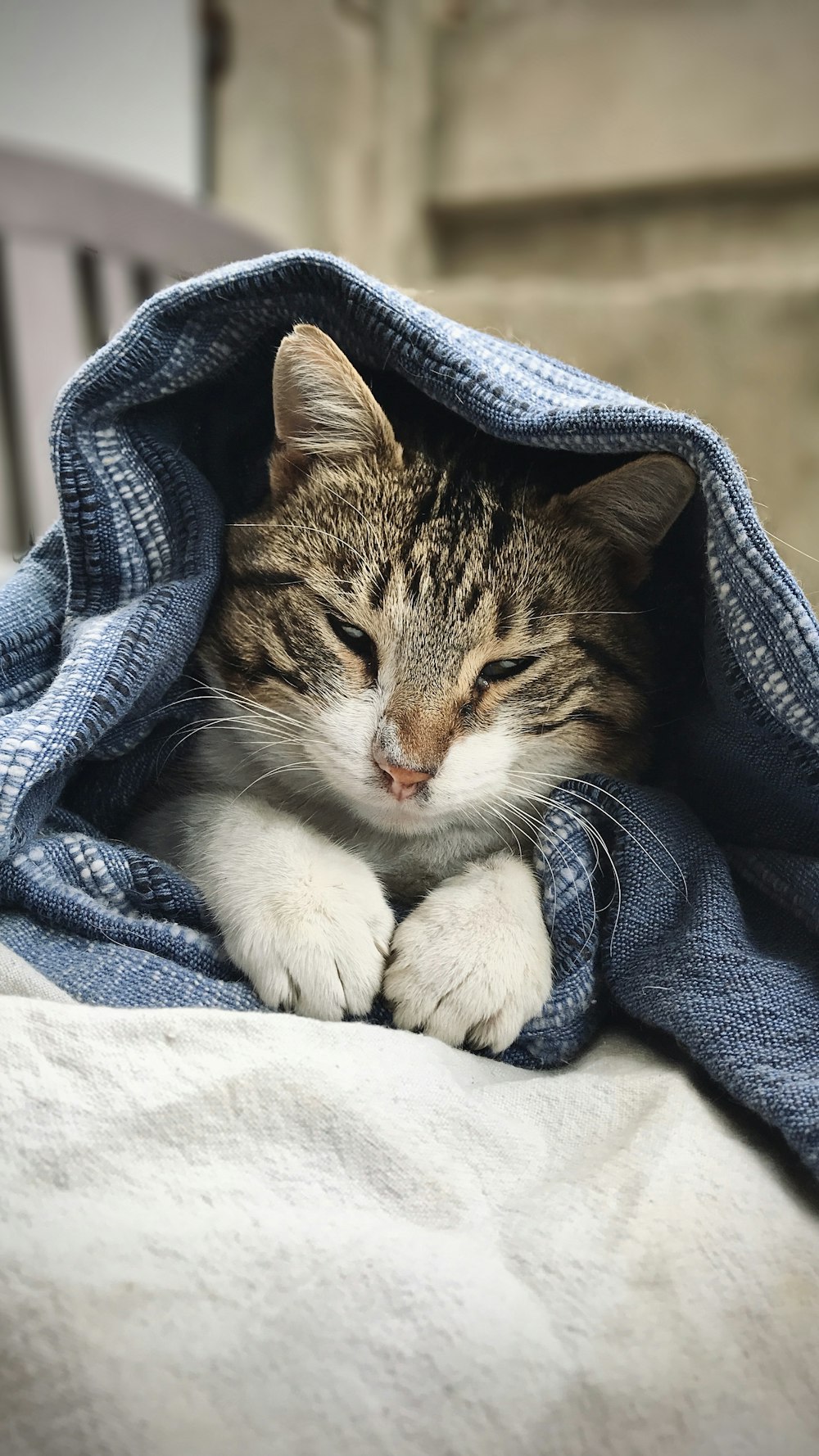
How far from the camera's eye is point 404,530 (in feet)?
2.93

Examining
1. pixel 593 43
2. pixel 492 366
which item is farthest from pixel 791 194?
pixel 492 366

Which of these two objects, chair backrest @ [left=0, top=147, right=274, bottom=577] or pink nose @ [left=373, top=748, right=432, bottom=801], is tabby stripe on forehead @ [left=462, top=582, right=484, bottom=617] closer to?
pink nose @ [left=373, top=748, right=432, bottom=801]

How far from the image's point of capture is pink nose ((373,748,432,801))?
31.2 inches

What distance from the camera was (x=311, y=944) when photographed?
71 centimetres

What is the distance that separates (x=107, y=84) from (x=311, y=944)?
244cm

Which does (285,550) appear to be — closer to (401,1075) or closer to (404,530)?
Answer: (404,530)

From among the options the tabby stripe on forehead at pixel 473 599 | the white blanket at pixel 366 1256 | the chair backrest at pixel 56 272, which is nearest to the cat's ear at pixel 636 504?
the tabby stripe on forehead at pixel 473 599

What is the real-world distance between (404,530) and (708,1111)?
1.75 ft

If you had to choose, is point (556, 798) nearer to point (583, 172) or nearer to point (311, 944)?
point (311, 944)

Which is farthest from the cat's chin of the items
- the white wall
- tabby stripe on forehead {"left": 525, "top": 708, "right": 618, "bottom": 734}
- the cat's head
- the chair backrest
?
the white wall

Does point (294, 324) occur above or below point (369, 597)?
above

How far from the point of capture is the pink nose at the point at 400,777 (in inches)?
31.2

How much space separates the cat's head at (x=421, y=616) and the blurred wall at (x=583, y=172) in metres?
1.52

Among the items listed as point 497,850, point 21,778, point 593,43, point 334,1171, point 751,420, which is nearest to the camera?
point 334,1171
